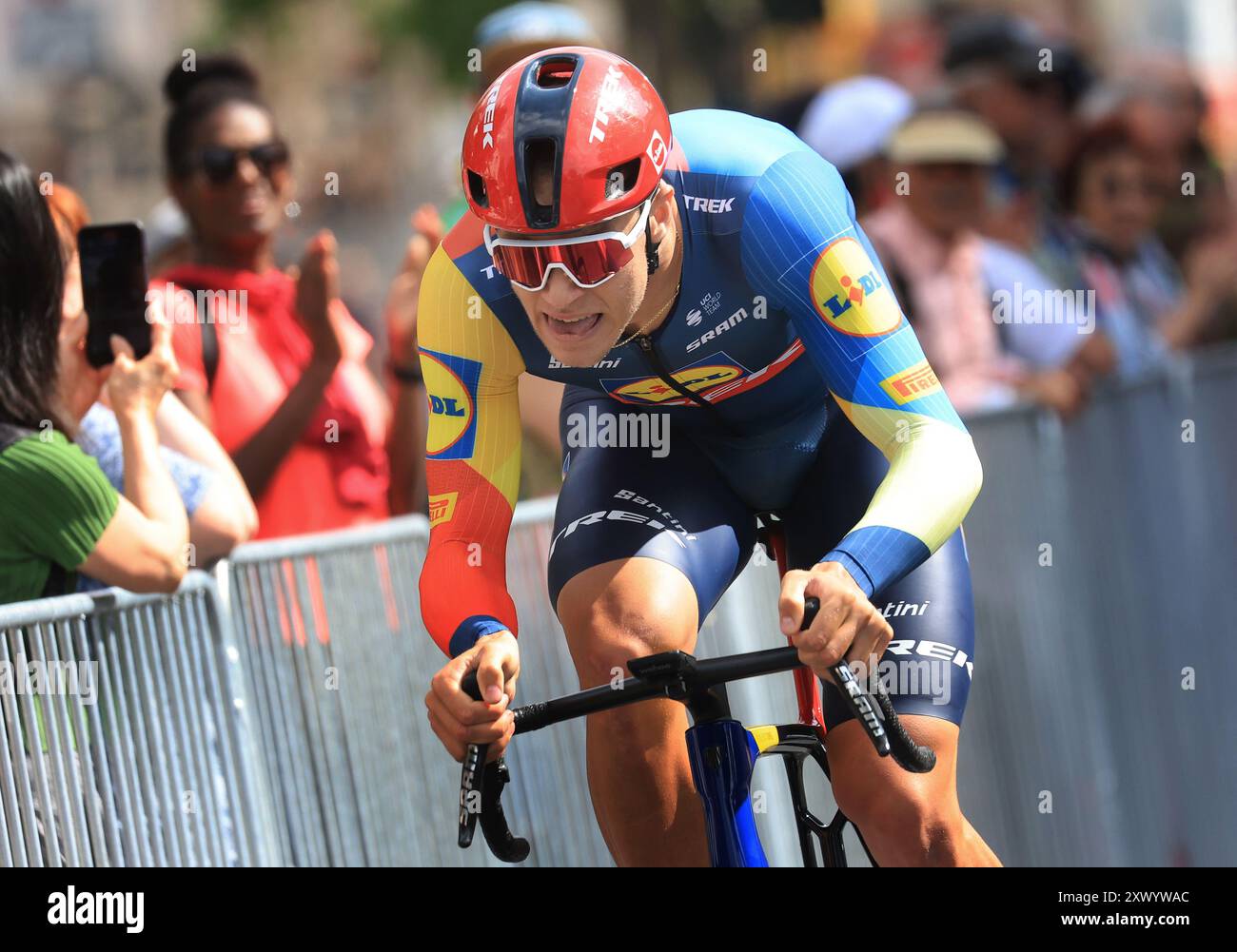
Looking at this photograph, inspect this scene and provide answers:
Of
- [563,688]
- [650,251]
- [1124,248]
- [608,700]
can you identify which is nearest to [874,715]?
[608,700]

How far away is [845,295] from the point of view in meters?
3.71

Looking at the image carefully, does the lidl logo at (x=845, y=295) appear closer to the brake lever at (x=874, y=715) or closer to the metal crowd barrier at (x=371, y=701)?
the brake lever at (x=874, y=715)

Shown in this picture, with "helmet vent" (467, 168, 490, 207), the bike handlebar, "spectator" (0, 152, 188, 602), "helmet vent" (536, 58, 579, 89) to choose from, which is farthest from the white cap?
the bike handlebar

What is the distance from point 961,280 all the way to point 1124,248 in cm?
169

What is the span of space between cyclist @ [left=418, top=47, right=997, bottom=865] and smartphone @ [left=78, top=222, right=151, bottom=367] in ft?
3.66

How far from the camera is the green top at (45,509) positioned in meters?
4.25

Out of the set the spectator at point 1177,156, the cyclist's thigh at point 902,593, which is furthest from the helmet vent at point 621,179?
the spectator at point 1177,156

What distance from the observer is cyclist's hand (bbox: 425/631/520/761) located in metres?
3.38

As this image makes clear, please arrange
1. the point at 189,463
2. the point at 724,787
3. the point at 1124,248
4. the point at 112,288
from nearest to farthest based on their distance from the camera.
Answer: the point at 724,787, the point at 112,288, the point at 189,463, the point at 1124,248

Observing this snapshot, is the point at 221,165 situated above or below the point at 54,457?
above

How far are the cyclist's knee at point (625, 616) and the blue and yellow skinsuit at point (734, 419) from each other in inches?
2.4

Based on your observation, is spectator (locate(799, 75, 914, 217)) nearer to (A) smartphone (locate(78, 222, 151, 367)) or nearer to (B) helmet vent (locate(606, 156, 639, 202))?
(A) smartphone (locate(78, 222, 151, 367))

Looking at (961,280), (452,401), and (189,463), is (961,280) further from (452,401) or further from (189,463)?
(452,401)
